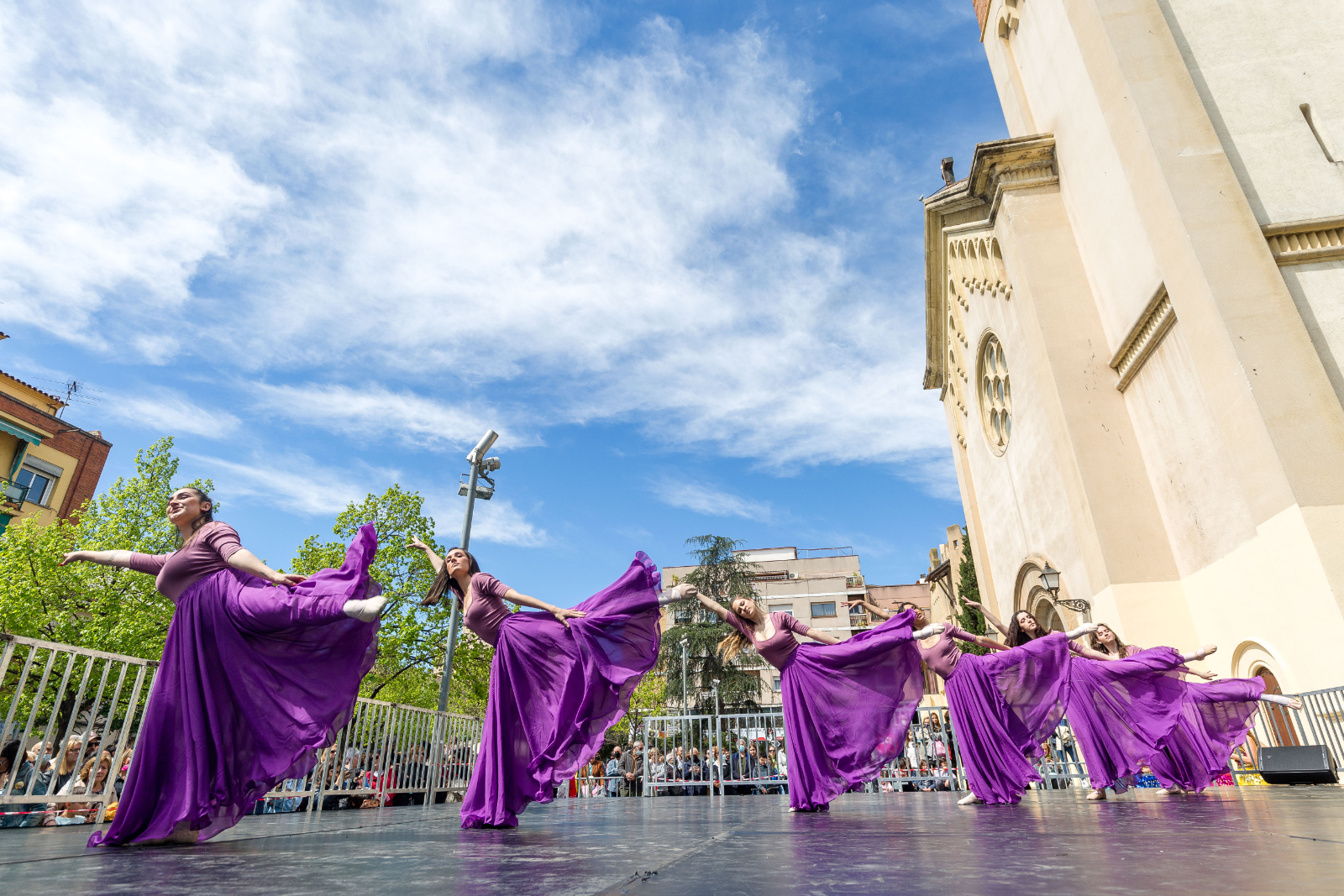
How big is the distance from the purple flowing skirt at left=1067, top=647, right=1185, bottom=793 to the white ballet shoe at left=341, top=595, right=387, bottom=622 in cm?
698

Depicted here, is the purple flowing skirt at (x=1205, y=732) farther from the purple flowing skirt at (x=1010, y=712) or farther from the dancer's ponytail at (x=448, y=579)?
the dancer's ponytail at (x=448, y=579)

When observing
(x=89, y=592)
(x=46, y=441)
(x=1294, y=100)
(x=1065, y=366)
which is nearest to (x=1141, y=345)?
(x=1065, y=366)

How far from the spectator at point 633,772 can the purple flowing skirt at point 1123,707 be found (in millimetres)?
9938

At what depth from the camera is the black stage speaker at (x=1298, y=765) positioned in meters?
8.80

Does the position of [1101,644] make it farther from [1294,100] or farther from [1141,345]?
[1294,100]

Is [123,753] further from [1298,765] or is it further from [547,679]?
[1298,765]

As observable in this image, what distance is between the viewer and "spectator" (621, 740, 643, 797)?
51.9ft

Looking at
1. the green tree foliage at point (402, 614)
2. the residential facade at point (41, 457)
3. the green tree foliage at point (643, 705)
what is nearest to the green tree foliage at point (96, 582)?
the green tree foliage at point (402, 614)

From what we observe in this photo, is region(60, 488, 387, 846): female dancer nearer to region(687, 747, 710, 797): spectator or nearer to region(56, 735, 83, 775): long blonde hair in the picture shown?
region(56, 735, 83, 775): long blonde hair

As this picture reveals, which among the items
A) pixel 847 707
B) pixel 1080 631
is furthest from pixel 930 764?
pixel 847 707

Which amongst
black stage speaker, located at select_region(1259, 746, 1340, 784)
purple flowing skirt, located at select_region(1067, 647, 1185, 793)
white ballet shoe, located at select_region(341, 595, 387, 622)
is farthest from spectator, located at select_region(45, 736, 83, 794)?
black stage speaker, located at select_region(1259, 746, 1340, 784)

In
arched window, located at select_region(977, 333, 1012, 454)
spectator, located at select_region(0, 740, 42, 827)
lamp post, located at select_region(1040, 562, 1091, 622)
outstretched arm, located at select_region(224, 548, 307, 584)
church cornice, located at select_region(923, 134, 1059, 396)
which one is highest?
church cornice, located at select_region(923, 134, 1059, 396)

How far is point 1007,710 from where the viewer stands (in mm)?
7094

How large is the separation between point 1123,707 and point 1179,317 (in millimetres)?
6653
